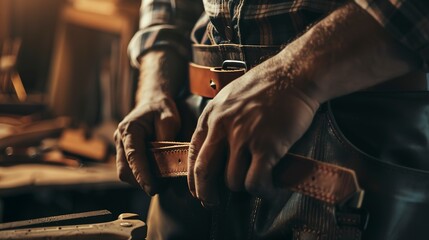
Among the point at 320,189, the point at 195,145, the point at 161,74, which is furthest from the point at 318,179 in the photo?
the point at 161,74

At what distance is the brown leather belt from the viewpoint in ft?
3.44

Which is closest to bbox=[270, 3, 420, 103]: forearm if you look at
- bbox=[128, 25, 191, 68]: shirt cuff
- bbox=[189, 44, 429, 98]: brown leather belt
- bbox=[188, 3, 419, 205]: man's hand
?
bbox=[188, 3, 419, 205]: man's hand

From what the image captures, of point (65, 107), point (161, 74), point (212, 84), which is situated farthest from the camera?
point (65, 107)

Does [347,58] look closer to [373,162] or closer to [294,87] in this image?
[294,87]

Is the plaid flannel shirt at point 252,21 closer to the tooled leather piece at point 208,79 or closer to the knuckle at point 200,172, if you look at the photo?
the tooled leather piece at point 208,79

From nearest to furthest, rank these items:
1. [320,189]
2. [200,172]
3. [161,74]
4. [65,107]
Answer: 1. [320,189]
2. [200,172]
3. [161,74]
4. [65,107]

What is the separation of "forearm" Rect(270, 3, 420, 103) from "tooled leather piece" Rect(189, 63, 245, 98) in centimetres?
22

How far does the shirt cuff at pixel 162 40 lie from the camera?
5.08ft

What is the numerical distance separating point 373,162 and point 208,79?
0.43m

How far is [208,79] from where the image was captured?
127 cm

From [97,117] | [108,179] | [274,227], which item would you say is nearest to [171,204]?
[274,227]

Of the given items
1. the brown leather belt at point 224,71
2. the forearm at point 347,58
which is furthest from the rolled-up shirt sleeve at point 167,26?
the forearm at point 347,58

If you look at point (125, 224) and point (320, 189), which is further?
point (125, 224)

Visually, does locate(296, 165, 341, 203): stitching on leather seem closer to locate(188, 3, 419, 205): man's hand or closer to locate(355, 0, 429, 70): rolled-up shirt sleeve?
locate(188, 3, 419, 205): man's hand
